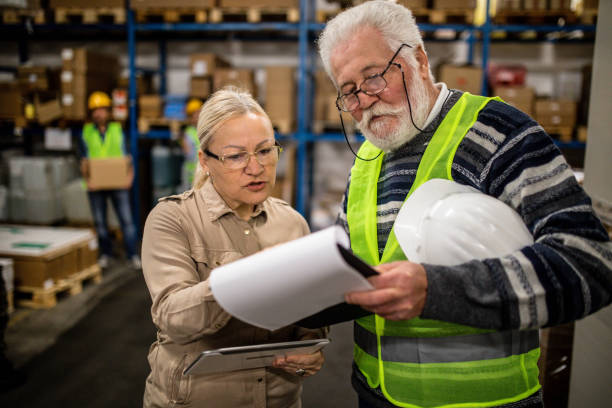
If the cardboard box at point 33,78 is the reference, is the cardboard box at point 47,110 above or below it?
below

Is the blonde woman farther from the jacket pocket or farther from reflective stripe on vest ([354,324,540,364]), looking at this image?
reflective stripe on vest ([354,324,540,364])

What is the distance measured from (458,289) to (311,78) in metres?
6.91

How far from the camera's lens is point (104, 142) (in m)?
6.51

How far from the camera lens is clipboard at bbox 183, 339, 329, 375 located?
121cm

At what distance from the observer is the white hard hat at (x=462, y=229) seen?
1.02 meters

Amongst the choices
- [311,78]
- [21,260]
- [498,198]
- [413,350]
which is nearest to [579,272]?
[498,198]

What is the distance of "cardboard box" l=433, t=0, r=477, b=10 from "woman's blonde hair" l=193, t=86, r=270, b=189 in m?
5.26

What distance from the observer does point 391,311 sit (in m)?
0.96

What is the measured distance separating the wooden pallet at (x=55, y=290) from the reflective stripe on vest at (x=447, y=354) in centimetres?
458

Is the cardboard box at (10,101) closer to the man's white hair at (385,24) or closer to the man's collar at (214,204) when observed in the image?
the man's collar at (214,204)

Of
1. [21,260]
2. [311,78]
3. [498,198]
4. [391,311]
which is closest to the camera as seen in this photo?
[391,311]

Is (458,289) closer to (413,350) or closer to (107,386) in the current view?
(413,350)

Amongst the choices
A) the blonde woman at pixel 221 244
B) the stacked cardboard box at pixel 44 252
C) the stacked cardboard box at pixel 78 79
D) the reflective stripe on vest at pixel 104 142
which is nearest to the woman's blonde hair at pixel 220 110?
the blonde woman at pixel 221 244

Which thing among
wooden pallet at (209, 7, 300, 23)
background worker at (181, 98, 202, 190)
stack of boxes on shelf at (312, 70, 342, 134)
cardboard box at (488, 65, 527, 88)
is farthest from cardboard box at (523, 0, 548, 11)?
background worker at (181, 98, 202, 190)
